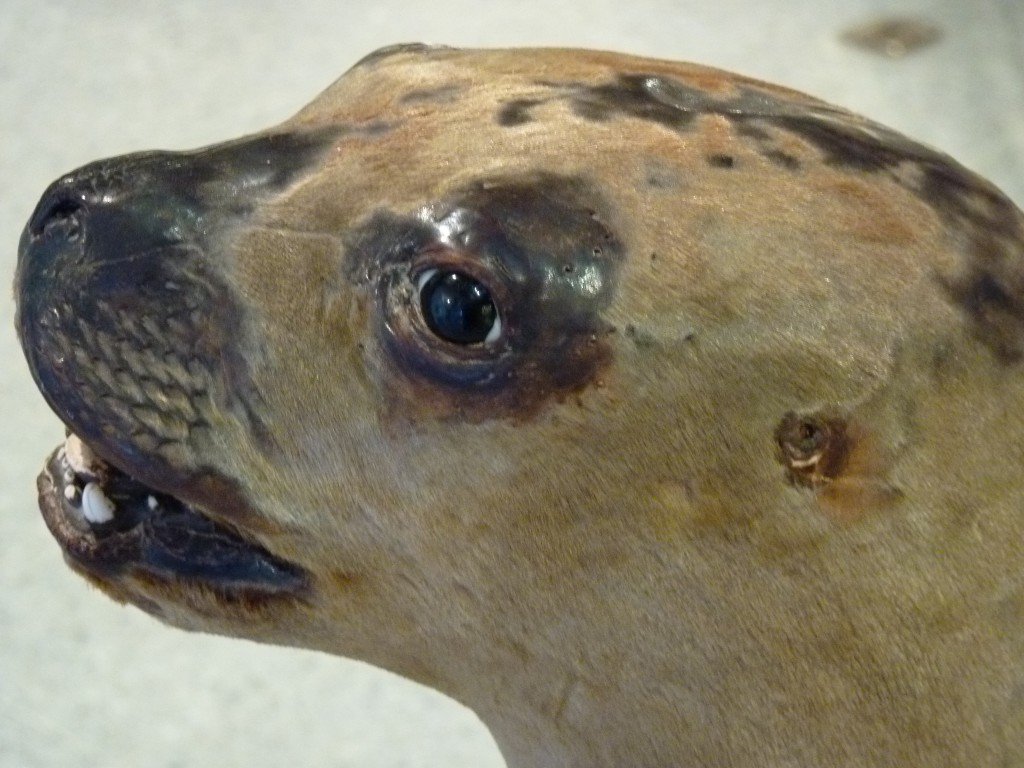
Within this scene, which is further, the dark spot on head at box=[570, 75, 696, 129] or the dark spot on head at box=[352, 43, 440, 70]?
the dark spot on head at box=[352, 43, 440, 70]

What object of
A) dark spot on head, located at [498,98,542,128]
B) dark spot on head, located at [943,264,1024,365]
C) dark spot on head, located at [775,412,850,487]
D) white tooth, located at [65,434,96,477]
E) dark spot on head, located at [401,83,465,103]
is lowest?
white tooth, located at [65,434,96,477]

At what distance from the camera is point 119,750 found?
164cm

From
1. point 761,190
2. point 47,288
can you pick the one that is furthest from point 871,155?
point 47,288

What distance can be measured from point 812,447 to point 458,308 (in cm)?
19

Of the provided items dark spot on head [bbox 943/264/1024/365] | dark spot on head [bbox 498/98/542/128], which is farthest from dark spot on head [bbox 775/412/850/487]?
dark spot on head [bbox 498/98/542/128]

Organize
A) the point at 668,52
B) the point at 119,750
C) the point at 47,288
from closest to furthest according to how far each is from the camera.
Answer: the point at 47,288
the point at 119,750
the point at 668,52

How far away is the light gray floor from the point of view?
167 centimetres

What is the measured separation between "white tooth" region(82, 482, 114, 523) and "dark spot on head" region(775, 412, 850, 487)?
43 cm

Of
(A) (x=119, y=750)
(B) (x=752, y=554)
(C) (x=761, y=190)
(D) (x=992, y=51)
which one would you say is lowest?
(A) (x=119, y=750)

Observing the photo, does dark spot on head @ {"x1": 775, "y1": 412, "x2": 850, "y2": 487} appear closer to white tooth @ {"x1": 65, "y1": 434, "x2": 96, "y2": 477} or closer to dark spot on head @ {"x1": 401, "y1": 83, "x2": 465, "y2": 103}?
dark spot on head @ {"x1": 401, "y1": 83, "x2": 465, "y2": 103}

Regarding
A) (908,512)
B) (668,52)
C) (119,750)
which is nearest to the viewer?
(908,512)

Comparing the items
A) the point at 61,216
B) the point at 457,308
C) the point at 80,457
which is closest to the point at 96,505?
the point at 80,457

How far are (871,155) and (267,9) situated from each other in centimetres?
224

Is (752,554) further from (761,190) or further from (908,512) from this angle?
(761,190)
